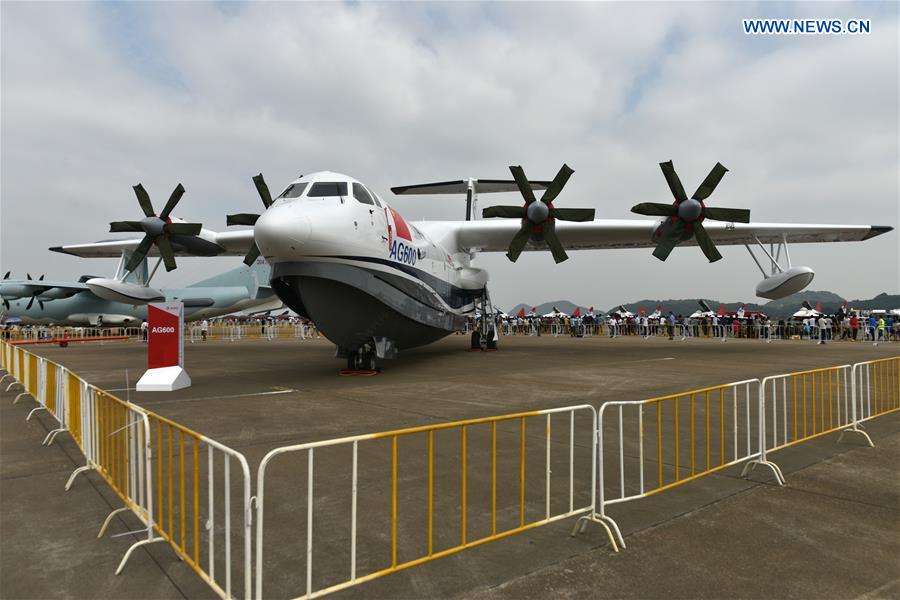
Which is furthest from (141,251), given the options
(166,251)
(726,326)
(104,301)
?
(726,326)

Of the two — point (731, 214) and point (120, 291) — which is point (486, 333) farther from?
point (120, 291)

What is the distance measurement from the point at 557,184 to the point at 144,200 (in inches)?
520

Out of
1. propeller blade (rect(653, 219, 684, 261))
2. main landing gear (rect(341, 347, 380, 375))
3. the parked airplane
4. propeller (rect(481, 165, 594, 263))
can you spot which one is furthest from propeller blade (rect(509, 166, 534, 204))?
the parked airplane

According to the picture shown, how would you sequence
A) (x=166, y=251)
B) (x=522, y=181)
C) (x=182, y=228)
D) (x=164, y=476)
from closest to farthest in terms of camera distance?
(x=164, y=476), (x=522, y=181), (x=182, y=228), (x=166, y=251)

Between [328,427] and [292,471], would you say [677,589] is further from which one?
[328,427]

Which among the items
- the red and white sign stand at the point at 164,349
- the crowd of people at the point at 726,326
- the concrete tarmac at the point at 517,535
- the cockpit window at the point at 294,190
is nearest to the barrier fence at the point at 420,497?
the concrete tarmac at the point at 517,535

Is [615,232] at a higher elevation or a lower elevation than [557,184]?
lower

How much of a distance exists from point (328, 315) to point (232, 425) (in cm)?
445

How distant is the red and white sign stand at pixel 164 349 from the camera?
10805 mm

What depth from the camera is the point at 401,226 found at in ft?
43.7

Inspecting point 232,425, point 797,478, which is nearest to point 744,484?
point 797,478

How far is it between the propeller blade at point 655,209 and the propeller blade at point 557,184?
2235 mm

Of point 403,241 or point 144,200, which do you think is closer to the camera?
point 403,241

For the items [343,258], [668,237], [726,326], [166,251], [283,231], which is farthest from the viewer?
[726,326]
